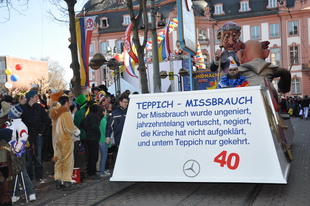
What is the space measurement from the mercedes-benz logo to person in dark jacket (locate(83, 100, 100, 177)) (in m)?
2.80

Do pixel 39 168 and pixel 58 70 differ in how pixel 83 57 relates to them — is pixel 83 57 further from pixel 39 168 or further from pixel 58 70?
pixel 58 70

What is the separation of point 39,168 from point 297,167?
5.22 meters

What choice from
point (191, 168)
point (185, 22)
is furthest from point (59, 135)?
point (185, 22)

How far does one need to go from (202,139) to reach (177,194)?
0.98 meters

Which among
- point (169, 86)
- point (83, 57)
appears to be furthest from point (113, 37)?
point (83, 57)

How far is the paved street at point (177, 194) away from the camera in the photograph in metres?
6.40

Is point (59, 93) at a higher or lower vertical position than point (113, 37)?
lower

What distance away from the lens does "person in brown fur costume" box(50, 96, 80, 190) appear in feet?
26.2

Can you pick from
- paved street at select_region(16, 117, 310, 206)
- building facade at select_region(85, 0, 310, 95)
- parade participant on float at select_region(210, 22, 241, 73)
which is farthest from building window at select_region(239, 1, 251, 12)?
paved street at select_region(16, 117, 310, 206)

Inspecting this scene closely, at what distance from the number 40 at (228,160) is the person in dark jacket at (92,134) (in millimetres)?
3199

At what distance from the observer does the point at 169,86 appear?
93.7ft

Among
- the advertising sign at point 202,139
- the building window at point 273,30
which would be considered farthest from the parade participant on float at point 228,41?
the building window at point 273,30

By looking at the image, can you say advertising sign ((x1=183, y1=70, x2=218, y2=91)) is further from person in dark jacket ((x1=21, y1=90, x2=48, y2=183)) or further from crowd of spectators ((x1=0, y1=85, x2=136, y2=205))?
person in dark jacket ((x1=21, y1=90, x2=48, y2=183))

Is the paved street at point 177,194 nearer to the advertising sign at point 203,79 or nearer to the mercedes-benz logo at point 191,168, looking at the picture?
the mercedes-benz logo at point 191,168
